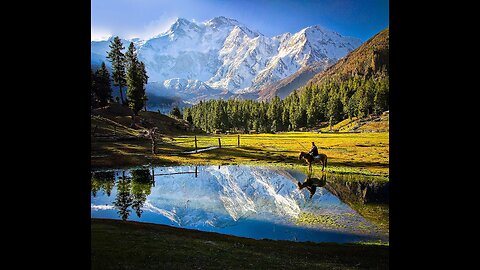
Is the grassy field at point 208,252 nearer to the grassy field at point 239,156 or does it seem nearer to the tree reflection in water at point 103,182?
the tree reflection in water at point 103,182

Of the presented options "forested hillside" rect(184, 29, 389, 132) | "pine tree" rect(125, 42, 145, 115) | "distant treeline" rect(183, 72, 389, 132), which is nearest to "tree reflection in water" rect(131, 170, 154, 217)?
"pine tree" rect(125, 42, 145, 115)

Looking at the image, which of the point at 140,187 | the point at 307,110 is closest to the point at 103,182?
the point at 140,187

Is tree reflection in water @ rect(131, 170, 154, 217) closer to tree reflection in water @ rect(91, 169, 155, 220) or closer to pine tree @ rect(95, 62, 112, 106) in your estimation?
tree reflection in water @ rect(91, 169, 155, 220)

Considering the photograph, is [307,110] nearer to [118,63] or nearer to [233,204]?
[118,63]

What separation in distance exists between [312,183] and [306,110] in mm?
104127

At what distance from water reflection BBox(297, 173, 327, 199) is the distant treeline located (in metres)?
95.3

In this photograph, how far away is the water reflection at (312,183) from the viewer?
114 feet

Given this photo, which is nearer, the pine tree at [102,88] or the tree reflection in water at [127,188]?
the tree reflection in water at [127,188]

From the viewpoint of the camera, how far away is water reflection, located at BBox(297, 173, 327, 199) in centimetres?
3474

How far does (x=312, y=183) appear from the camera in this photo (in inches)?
1478

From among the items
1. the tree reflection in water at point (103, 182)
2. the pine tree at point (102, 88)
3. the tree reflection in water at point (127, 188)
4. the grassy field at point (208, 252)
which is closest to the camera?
the grassy field at point (208, 252)

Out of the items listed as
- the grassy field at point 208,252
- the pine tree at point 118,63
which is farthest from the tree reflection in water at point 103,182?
the pine tree at point 118,63

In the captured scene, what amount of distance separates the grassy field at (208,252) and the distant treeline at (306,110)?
117971 mm
